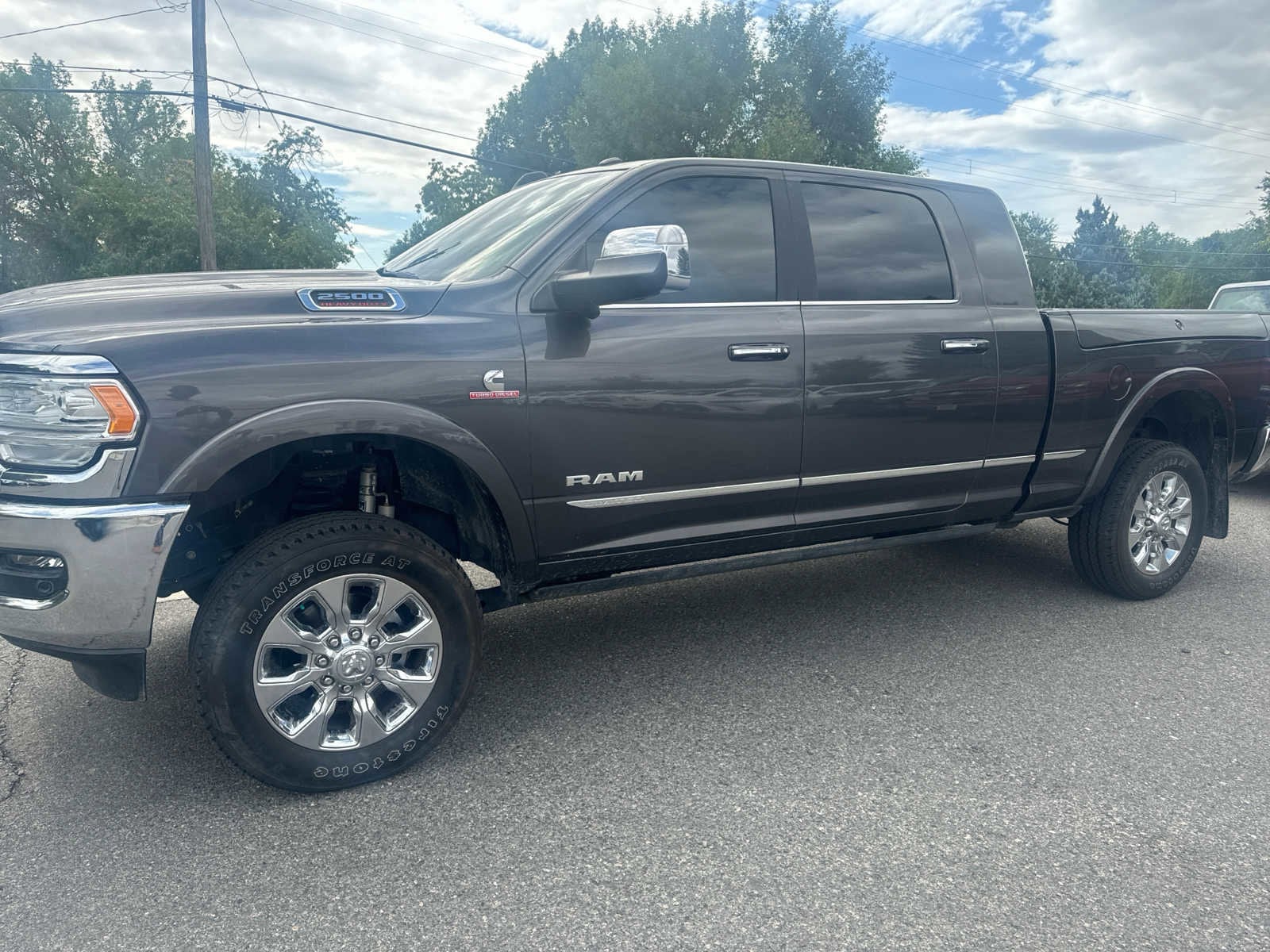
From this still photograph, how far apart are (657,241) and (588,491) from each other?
876mm

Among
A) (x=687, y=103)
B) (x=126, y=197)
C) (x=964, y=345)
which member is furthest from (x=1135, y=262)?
(x=964, y=345)

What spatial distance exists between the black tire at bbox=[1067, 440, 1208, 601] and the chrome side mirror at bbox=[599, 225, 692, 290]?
8.60 ft

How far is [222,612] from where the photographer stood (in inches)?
104

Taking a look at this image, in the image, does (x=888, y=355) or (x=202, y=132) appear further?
(x=202, y=132)

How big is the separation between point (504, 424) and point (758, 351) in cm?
100

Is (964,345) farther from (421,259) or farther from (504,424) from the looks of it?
(421,259)

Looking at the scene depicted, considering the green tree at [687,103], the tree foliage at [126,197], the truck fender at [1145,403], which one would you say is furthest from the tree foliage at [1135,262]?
the truck fender at [1145,403]

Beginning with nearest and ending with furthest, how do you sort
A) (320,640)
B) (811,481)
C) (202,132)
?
(320,640), (811,481), (202,132)

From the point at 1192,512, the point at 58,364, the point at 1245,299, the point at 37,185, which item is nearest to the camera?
the point at 58,364

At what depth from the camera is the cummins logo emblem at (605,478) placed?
10.2 ft

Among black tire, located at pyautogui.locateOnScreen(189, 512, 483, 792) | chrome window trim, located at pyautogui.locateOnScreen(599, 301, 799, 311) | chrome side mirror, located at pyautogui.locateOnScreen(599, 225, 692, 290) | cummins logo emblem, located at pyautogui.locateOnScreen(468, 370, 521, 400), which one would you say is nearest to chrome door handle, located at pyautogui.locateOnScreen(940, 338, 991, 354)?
chrome window trim, located at pyautogui.locateOnScreen(599, 301, 799, 311)

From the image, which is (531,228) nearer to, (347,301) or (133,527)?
(347,301)

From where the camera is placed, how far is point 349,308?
9.34 feet

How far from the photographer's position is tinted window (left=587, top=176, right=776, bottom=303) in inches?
133
